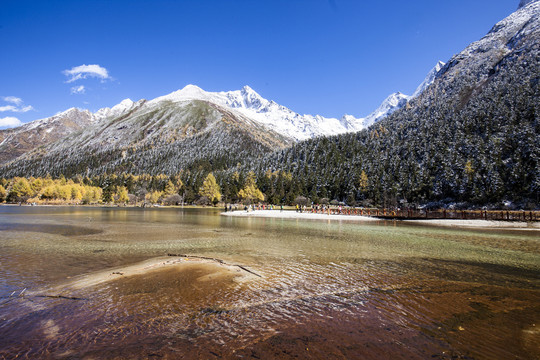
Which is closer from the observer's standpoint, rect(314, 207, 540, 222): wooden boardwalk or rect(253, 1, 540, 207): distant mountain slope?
rect(314, 207, 540, 222): wooden boardwalk

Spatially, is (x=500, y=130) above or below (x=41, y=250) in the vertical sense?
above

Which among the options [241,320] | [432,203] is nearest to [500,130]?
[432,203]

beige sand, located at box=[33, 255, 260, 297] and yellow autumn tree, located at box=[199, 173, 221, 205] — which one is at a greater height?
yellow autumn tree, located at box=[199, 173, 221, 205]

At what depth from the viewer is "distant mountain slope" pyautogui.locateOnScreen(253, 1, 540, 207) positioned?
81.6 meters

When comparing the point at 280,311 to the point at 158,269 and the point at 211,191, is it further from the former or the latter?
the point at 211,191

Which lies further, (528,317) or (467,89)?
(467,89)

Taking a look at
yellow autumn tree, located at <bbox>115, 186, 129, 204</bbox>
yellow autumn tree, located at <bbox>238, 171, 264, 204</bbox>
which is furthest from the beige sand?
yellow autumn tree, located at <bbox>115, 186, 129, 204</bbox>

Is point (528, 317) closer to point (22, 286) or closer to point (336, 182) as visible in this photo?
point (22, 286)

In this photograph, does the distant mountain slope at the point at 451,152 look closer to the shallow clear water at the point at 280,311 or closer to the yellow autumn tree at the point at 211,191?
the yellow autumn tree at the point at 211,191

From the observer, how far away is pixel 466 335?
7.83 meters

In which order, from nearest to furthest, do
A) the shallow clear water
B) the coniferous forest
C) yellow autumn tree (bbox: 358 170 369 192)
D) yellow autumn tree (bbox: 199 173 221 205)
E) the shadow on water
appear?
the shallow clear water → the shadow on water → the coniferous forest → yellow autumn tree (bbox: 358 170 369 192) → yellow autumn tree (bbox: 199 173 221 205)

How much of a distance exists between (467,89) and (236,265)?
21258 cm

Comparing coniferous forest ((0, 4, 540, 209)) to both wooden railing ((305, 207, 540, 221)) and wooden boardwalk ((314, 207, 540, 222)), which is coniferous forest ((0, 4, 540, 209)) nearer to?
wooden railing ((305, 207, 540, 221))

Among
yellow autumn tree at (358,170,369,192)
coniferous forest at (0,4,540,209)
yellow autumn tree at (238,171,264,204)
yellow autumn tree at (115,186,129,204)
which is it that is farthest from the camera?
yellow autumn tree at (115,186,129,204)
